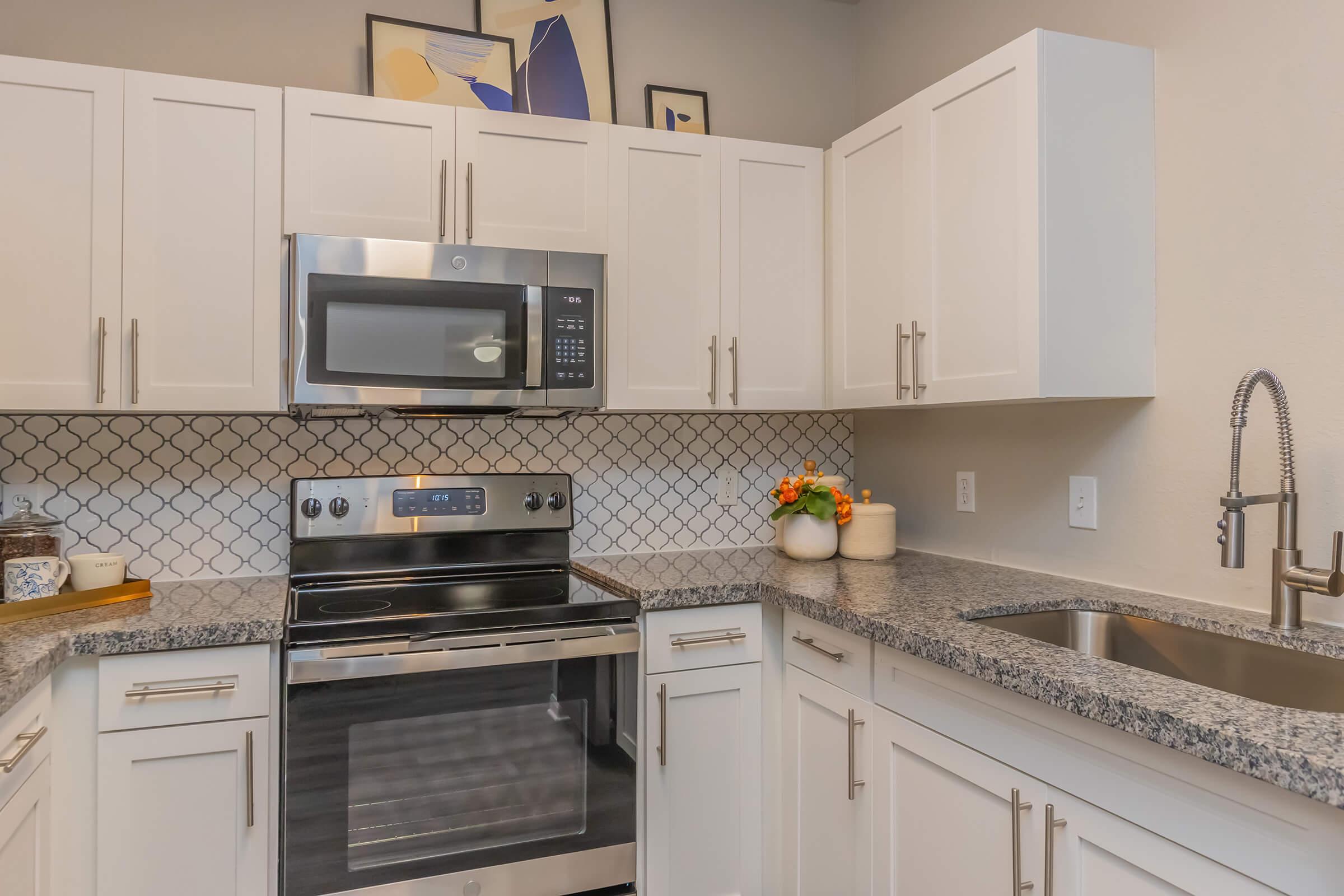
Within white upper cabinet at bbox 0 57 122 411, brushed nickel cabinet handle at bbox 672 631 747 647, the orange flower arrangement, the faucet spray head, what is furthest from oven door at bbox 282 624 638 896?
the faucet spray head

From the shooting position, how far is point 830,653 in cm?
183

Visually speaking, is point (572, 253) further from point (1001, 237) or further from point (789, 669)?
point (789, 669)

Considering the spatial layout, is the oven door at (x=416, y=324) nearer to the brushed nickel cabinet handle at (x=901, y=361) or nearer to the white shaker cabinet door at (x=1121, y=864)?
the brushed nickel cabinet handle at (x=901, y=361)

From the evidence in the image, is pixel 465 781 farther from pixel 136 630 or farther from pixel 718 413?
pixel 718 413

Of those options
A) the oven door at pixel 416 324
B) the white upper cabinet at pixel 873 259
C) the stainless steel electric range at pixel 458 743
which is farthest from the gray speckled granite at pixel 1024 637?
the oven door at pixel 416 324

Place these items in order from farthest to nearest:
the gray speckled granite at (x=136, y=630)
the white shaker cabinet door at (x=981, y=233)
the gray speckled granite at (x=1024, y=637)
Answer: the white shaker cabinet door at (x=981, y=233) < the gray speckled granite at (x=136, y=630) < the gray speckled granite at (x=1024, y=637)

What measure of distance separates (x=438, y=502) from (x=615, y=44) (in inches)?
57.7

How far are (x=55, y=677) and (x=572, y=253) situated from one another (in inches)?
54.3

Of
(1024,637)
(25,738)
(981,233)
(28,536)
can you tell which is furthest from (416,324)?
(1024,637)

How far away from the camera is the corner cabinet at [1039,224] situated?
1723 mm

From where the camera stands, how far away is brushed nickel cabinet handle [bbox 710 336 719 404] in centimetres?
236

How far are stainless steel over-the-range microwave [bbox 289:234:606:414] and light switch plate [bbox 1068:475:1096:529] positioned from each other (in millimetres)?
1147

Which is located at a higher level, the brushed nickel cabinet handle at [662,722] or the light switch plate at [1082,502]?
the light switch plate at [1082,502]

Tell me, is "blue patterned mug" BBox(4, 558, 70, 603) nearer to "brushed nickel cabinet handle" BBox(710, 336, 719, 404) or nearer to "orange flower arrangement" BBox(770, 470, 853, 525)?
"brushed nickel cabinet handle" BBox(710, 336, 719, 404)
